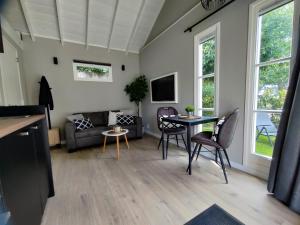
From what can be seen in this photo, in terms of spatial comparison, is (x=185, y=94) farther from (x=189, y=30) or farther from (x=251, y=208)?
(x=251, y=208)

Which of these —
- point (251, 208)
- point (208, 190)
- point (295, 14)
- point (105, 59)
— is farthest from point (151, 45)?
point (251, 208)

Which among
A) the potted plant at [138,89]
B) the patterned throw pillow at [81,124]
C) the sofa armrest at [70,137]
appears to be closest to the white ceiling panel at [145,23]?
the potted plant at [138,89]

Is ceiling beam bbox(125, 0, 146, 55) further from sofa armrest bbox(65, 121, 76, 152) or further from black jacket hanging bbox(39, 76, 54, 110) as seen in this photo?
sofa armrest bbox(65, 121, 76, 152)

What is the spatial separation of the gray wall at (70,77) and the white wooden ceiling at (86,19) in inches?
10.2

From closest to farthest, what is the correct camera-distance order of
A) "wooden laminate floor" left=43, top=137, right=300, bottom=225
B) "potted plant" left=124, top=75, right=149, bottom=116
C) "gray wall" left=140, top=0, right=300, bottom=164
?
"wooden laminate floor" left=43, top=137, right=300, bottom=225 → "gray wall" left=140, top=0, right=300, bottom=164 → "potted plant" left=124, top=75, right=149, bottom=116

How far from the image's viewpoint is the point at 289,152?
145cm

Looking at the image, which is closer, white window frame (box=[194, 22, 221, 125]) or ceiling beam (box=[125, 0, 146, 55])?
white window frame (box=[194, 22, 221, 125])

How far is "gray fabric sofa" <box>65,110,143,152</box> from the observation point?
3.22 metres

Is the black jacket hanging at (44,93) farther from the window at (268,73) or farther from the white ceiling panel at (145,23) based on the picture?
the window at (268,73)

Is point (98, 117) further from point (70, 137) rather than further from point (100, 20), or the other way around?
point (100, 20)

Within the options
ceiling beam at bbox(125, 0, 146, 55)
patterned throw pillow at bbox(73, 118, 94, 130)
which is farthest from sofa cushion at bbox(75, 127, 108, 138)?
ceiling beam at bbox(125, 0, 146, 55)

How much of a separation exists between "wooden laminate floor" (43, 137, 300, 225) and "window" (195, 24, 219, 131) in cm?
96

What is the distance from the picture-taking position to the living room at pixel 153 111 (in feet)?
4.57

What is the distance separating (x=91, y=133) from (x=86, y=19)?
2.69 metres
